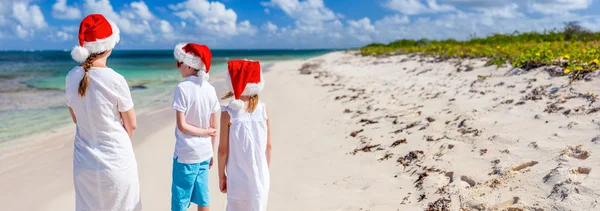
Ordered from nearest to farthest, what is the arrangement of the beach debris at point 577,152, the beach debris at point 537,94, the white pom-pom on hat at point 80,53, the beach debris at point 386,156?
the white pom-pom on hat at point 80,53 → the beach debris at point 577,152 → the beach debris at point 386,156 → the beach debris at point 537,94

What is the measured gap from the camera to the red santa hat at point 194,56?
322 cm

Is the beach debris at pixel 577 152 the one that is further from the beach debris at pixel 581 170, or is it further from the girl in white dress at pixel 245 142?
the girl in white dress at pixel 245 142

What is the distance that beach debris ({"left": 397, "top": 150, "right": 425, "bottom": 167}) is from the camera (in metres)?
4.80

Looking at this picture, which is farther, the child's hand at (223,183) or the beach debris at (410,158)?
the beach debris at (410,158)

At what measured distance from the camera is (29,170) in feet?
19.2

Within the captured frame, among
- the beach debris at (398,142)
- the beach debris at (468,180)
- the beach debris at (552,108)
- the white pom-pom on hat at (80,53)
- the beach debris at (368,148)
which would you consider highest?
the white pom-pom on hat at (80,53)

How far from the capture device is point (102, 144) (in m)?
2.69

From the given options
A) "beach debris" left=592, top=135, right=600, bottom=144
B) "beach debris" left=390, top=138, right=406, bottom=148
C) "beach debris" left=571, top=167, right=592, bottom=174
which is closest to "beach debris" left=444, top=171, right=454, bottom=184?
"beach debris" left=571, top=167, right=592, bottom=174

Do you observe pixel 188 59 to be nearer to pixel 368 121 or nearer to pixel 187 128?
pixel 187 128

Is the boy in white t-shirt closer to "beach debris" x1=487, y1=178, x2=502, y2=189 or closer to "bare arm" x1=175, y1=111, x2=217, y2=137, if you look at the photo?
"bare arm" x1=175, y1=111, x2=217, y2=137

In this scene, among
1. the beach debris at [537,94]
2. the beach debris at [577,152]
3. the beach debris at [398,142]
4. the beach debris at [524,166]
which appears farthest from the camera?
the beach debris at [537,94]

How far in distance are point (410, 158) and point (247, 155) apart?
2.58 meters

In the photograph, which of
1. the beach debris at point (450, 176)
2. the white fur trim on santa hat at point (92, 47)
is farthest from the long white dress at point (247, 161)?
the beach debris at point (450, 176)

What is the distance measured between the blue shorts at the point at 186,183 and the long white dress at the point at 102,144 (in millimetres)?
492
